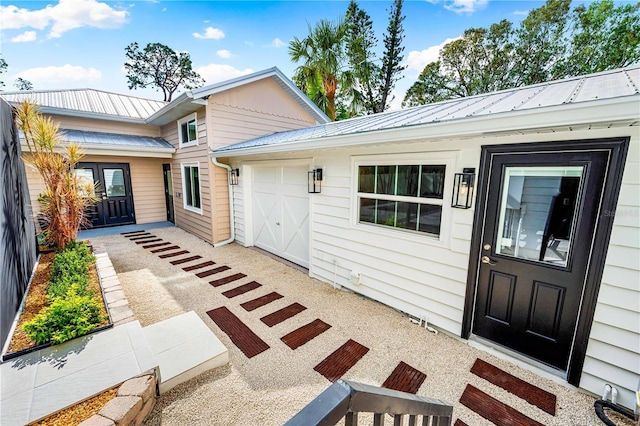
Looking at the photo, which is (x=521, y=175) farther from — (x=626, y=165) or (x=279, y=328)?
(x=279, y=328)

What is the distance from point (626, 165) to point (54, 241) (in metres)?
7.56

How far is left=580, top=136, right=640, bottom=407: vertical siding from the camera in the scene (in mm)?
2020

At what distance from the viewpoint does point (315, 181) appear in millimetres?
4520

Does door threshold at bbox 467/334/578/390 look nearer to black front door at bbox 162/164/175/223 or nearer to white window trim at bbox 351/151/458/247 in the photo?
white window trim at bbox 351/151/458/247

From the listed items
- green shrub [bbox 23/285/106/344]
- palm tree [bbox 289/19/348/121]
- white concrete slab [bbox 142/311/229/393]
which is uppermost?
palm tree [bbox 289/19/348/121]

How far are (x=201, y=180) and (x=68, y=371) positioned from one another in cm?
549

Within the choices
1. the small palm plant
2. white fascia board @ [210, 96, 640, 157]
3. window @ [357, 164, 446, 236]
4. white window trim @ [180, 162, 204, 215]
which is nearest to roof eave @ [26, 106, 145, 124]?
white window trim @ [180, 162, 204, 215]

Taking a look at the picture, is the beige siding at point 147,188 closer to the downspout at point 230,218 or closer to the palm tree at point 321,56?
the downspout at point 230,218

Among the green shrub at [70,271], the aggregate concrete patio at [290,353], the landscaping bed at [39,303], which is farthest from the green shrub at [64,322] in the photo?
the aggregate concrete patio at [290,353]

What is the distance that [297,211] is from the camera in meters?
5.43

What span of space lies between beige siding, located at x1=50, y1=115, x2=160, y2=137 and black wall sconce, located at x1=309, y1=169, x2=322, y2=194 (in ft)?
24.5

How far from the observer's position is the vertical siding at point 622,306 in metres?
2.02

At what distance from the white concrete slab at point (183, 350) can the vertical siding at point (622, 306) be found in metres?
3.45

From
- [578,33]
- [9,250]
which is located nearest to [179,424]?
[9,250]
